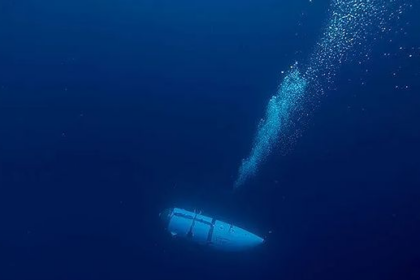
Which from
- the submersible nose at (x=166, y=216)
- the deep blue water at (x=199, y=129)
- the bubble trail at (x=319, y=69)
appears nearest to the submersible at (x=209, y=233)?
the submersible nose at (x=166, y=216)

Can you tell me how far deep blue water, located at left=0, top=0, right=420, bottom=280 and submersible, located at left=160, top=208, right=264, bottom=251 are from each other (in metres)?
1.20

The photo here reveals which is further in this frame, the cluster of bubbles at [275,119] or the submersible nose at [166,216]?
the cluster of bubbles at [275,119]

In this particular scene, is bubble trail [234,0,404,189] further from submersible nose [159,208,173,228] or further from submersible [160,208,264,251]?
submersible nose [159,208,173,228]

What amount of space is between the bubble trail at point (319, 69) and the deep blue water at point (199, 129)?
34 cm

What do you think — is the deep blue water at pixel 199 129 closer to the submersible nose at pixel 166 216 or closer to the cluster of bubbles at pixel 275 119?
the cluster of bubbles at pixel 275 119

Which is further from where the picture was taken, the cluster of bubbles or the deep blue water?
the cluster of bubbles

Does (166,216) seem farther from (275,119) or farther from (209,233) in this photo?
(275,119)

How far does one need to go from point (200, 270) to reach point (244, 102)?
16.8 feet

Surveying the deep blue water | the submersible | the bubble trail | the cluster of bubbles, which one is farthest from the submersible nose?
the cluster of bubbles

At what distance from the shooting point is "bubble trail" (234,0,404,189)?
1034 cm

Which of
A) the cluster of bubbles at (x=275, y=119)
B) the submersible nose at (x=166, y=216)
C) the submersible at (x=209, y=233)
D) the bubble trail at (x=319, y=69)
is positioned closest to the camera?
the submersible at (x=209, y=233)

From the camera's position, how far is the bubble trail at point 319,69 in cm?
1034

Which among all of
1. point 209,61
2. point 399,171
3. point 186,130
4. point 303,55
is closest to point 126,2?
point 209,61

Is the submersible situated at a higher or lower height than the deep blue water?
lower
